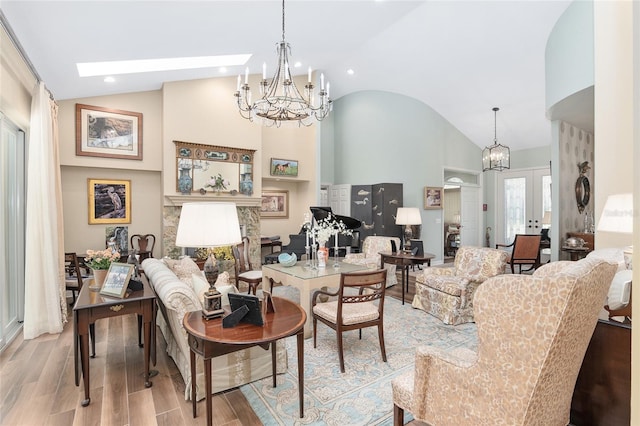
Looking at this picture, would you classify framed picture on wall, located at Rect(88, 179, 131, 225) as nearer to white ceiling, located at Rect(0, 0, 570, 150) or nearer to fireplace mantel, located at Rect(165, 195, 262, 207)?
fireplace mantel, located at Rect(165, 195, 262, 207)

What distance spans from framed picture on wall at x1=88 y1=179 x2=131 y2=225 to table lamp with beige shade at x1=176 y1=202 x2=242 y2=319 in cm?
452

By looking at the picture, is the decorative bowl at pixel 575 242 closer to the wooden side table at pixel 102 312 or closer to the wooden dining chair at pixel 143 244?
the wooden side table at pixel 102 312

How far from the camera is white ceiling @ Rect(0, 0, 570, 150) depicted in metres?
2.93

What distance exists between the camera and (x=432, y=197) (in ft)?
26.5

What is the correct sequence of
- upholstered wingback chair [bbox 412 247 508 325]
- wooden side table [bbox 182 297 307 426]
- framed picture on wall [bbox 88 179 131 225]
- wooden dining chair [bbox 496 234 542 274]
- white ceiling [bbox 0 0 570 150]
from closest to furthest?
1. wooden side table [bbox 182 297 307 426]
2. white ceiling [bbox 0 0 570 150]
3. upholstered wingback chair [bbox 412 247 508 325]
4. framed picture on wall [bbox 88 179 131 225]
5. wooden dining chair [bbox 496 234 542 274]

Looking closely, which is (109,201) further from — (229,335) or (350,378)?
(350,378)

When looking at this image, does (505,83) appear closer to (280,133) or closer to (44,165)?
(280,133)

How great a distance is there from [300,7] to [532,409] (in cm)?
423

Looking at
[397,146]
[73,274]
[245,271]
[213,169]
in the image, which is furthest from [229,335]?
[397,146]

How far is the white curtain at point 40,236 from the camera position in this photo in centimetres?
329

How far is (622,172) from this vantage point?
300 cm

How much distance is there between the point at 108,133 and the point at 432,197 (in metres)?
7.15

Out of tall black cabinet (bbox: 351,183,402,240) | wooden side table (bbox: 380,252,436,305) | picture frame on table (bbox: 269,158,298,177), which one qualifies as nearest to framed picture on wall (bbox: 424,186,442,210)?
tall black cabinet (bbox: 351,183,402,240)

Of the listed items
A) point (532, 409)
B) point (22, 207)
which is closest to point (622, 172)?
point (532, 409)
